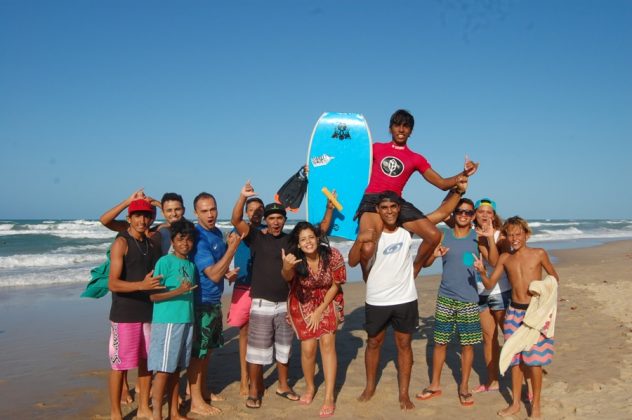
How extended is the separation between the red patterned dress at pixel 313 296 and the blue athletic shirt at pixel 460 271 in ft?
3.31

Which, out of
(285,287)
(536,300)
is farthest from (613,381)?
(285,287)

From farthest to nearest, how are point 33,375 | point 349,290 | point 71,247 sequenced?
1. point 71,247
2. point 349,290
3. point 33,375

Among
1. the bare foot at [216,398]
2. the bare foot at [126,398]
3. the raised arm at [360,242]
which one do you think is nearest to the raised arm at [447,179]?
the raised arm at [360,242]

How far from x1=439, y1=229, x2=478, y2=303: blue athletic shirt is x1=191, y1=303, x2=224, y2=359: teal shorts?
216cm

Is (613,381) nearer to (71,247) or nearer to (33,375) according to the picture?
(33,375)

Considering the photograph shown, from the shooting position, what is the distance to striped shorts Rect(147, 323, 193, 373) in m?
3.67

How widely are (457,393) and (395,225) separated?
1.87 metres

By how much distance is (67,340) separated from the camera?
6840 millimetres

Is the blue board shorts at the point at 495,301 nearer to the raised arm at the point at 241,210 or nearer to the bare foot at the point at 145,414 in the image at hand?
the raised arm at the point at 241,210

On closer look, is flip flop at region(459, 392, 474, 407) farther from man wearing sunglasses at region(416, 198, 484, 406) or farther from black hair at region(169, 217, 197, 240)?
black hair at region(169, 217, 197, 240)

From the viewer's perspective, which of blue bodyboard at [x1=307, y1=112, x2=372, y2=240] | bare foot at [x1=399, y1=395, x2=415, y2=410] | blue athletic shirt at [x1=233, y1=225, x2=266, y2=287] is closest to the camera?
bare foot at [x1=399, y1=395, x2=415, y2=410]

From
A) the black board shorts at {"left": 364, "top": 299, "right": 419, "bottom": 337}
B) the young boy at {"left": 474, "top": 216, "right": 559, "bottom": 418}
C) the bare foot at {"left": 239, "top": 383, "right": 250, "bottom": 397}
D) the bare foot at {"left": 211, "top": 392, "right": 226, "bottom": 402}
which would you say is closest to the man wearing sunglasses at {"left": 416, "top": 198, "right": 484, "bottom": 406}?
the young boy at {"left": 474, "top": 216, "right": 559, "bottom": 418}

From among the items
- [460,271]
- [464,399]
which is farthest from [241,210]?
[464,399]

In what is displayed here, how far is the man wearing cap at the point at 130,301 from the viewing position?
12.3 feet
